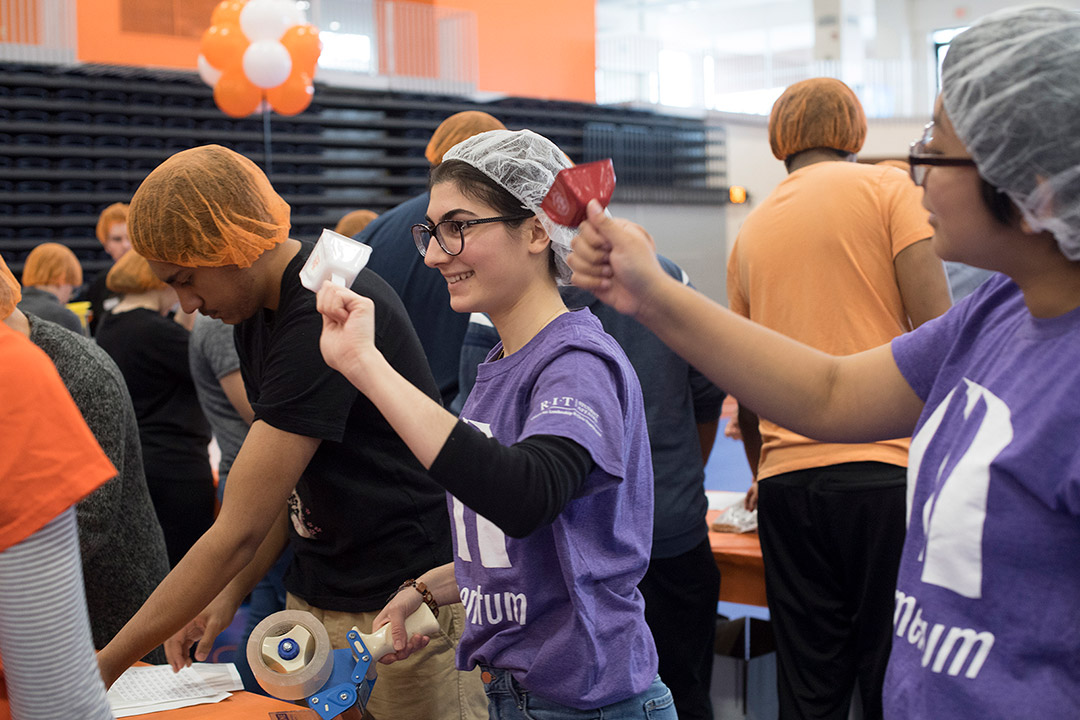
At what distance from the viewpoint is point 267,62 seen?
6422mm

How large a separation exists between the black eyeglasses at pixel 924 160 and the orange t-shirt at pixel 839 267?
130 centimetres

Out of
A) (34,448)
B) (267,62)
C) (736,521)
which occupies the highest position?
(267,62)

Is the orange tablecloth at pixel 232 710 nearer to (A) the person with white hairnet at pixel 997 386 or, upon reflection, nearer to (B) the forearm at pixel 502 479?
(B) the forearm at pixel 502 479

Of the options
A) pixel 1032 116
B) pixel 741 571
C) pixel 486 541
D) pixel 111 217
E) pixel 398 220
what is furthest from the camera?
pixel 111 217

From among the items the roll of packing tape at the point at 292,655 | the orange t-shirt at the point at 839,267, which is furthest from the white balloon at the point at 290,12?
the roll of packing tape at the point at 292,655

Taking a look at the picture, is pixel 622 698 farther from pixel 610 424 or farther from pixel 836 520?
pixel 836 520

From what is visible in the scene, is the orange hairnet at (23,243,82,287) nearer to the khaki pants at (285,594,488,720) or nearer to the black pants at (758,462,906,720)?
the khaki pants at (285,594,488,720)

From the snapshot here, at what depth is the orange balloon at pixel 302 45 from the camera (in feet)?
21.5

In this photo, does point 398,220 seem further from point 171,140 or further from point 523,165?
point 171,140

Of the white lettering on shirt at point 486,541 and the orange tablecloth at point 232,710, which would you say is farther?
the orange tablecloth at point 232,710

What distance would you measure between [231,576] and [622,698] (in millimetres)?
685

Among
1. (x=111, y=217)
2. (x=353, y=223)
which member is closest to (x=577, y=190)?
(x=353, y=223)

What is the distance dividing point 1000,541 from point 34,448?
974 millimetres

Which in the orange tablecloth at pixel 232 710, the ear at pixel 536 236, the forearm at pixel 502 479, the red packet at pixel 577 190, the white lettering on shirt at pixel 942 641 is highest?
the red packet at pixel 577 190
